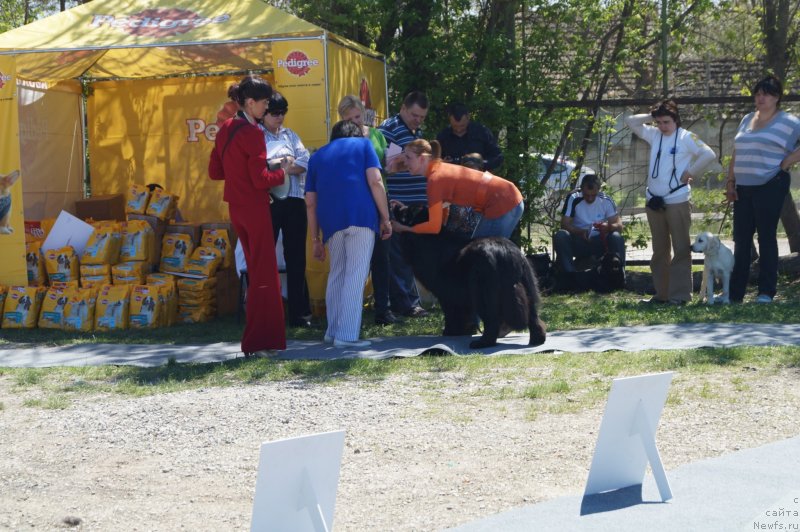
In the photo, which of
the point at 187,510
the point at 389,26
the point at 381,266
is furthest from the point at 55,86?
the point at 187,510

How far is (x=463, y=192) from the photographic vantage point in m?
8.37

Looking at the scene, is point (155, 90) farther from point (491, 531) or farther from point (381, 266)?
point (491, 531)

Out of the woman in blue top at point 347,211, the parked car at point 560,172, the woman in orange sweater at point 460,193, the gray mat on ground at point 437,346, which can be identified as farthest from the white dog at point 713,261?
the woman in blue top at point 347,211

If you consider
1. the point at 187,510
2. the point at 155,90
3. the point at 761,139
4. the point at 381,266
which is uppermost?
the point at 155,90

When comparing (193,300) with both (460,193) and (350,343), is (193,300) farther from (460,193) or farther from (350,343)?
(460,193)

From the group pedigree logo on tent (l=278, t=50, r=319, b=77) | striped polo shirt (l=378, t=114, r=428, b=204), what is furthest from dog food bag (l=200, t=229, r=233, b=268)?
pedigree logo on tent (l=278, t=50, r=319, b=77)

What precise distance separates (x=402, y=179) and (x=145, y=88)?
404 cm

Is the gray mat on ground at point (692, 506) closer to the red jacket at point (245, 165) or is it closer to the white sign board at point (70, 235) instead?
the red jacket at point (245, 165)

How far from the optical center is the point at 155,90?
12.5 m

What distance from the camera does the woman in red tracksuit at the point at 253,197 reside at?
7.78 meters

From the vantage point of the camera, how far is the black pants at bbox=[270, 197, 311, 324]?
31.2ft

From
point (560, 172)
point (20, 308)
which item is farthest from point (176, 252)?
point (560, 172)

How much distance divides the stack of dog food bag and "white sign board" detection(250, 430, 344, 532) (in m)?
6.50

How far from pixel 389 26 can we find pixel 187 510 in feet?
28.0
